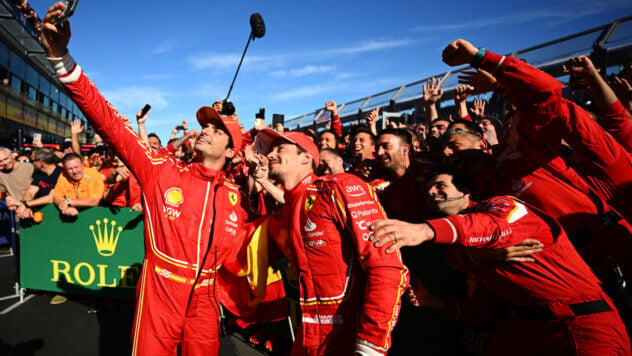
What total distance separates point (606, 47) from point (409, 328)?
570cm

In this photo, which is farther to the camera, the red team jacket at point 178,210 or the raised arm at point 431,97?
the raised arm at point 431,97

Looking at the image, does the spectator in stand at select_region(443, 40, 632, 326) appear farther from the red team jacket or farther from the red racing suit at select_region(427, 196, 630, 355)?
the red team jacket

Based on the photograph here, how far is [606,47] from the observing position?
5293 millimetres

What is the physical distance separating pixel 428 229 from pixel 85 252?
17.3 ft

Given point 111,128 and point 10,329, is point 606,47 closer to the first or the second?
point 111,128

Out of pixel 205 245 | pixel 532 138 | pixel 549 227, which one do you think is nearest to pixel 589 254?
pixel 549 227

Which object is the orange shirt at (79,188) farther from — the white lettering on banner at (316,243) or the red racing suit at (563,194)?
the red racing suit at (563,194)

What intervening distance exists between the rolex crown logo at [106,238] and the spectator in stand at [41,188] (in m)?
A: 1.03

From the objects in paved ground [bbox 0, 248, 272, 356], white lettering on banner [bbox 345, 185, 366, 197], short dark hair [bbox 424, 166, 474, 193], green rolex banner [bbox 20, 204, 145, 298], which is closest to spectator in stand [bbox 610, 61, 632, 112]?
short dark hair [bbox 424, 166, 474, 193]

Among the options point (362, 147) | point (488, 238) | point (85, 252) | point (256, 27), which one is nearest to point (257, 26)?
point (256, 27)

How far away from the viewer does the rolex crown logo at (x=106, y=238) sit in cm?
488

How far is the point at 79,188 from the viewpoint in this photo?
5203mm

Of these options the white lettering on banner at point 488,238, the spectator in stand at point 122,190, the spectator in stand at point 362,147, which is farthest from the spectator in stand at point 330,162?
the spectator in stand at point 122,190

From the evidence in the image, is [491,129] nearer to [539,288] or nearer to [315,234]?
[539,288]
